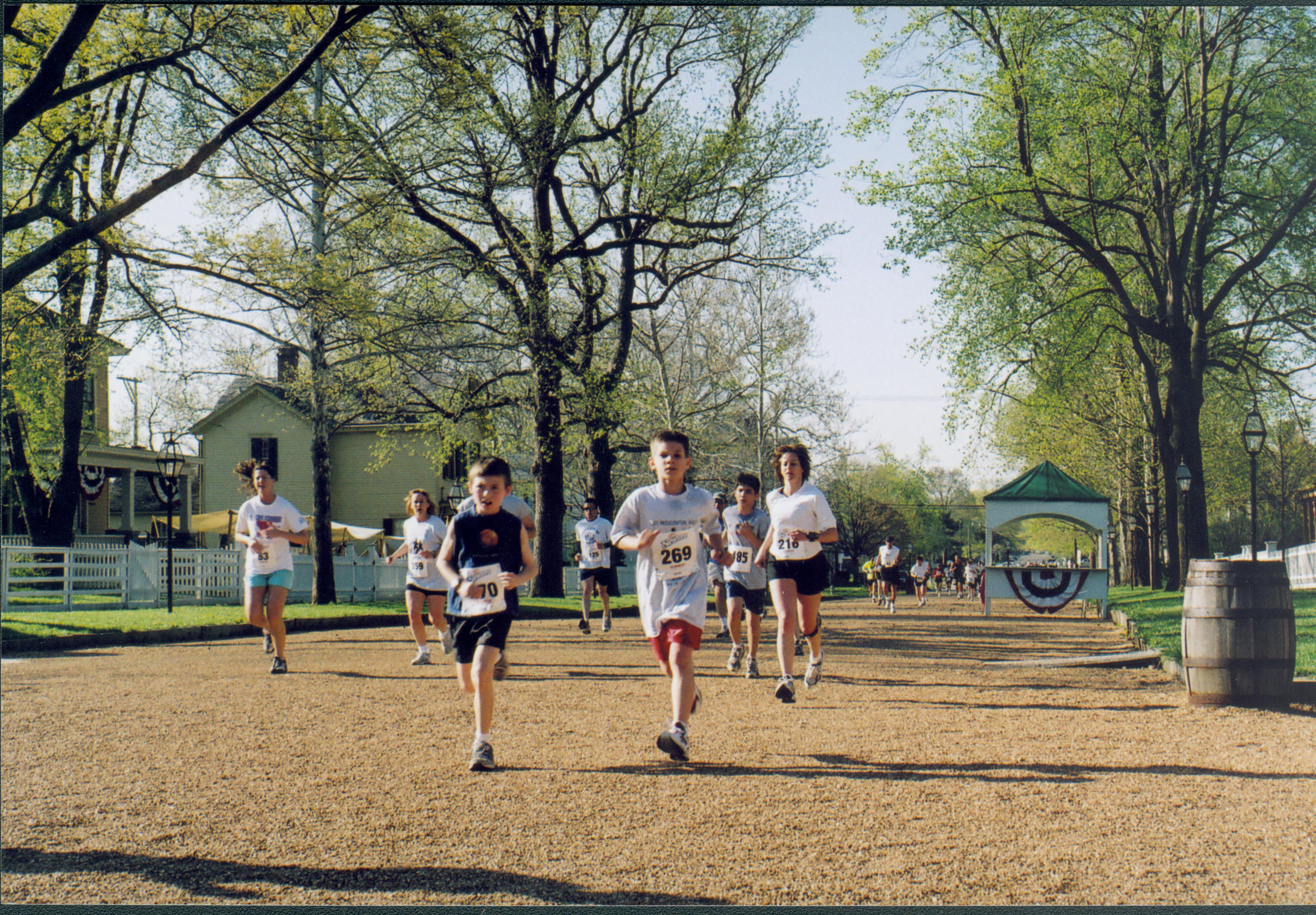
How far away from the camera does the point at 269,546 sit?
10391 millimetres

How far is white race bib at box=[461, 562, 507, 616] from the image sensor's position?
6.20 m

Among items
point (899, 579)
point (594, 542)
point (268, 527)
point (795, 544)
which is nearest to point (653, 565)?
point (795, 544)

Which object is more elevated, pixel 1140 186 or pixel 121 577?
pixel 1140 186

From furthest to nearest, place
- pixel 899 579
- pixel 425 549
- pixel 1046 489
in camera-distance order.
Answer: pixel 899 579 < pixel 1046 489 < pixel 425 549

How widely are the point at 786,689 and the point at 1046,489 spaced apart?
1572 cm

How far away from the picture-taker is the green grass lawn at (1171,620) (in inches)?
424

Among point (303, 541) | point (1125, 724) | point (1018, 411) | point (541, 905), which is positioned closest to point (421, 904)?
point (541, 905)

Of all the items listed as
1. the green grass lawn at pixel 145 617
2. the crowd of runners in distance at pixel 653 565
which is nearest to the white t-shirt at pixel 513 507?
the crowd of runners in distance at pixel 653 565

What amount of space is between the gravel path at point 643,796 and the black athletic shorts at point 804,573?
90 cm

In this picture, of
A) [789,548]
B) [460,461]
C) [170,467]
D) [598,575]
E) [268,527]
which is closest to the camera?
[789,548]

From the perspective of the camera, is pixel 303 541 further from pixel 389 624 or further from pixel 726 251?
pixel 726 251

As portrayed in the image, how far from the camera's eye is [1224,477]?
2823cm

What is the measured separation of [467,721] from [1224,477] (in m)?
26.2

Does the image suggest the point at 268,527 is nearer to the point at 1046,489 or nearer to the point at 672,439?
the point at 672,439
